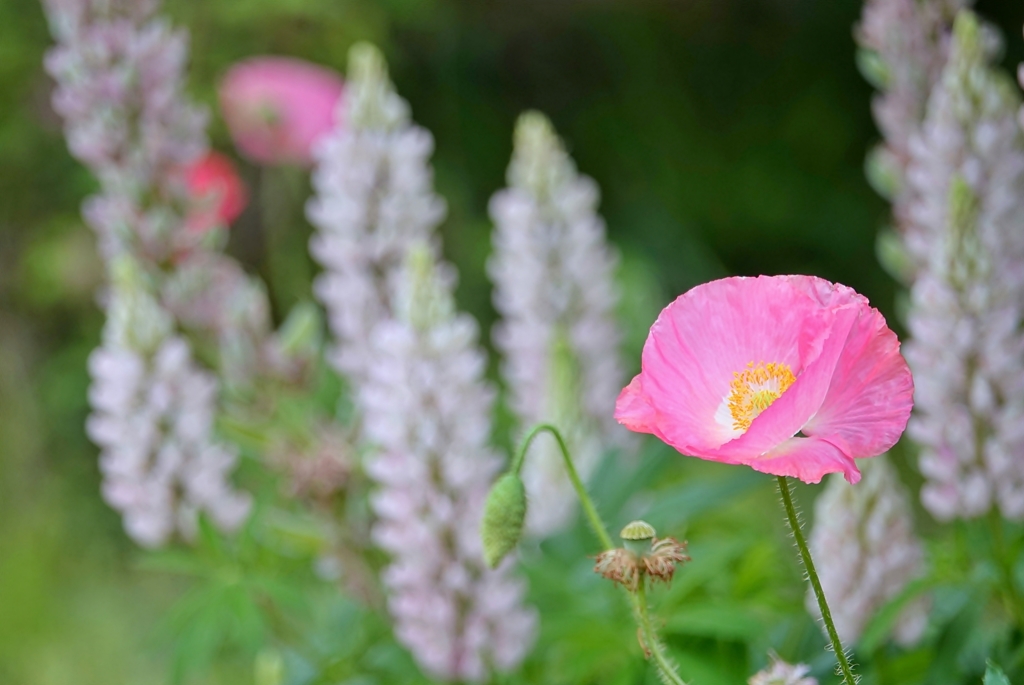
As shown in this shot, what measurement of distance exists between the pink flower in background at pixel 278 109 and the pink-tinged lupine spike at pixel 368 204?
1.87ft

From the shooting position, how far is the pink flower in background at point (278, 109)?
162 cm

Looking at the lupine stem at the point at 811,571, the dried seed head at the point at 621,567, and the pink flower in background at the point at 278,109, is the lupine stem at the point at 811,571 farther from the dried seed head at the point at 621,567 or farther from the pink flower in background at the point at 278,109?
the pink flower in background at the point at 278,109

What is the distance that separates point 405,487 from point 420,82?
2.47 metres

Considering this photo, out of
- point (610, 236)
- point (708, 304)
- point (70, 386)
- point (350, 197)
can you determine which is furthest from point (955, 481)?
point (70, 386)

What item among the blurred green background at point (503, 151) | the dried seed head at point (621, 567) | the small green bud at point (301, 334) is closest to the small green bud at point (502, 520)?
the dried seed head at point (621, 567)

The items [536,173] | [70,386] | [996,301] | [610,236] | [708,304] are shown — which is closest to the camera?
[708,304]

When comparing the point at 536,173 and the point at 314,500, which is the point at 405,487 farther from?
the point at 536,173

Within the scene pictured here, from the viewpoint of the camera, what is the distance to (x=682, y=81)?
10.5 feet

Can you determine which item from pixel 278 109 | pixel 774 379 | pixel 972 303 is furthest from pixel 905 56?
pixel 278 109

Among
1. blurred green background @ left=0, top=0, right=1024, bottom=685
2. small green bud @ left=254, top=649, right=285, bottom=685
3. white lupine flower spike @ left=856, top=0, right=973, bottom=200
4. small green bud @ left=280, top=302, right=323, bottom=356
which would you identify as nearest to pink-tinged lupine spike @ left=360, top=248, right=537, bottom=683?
small green bud @ left=254, top=649, right=285, bottom=685

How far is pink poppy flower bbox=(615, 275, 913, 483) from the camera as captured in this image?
47cm

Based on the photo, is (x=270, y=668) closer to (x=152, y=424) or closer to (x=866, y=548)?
(x=152, y=424)

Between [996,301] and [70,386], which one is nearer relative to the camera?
[996,301]

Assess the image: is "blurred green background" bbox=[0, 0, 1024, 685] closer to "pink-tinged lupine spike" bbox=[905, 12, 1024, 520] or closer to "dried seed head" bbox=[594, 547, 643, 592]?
"pink-tinged lupine spike" bbox=[905, 12, 1024, 520]
